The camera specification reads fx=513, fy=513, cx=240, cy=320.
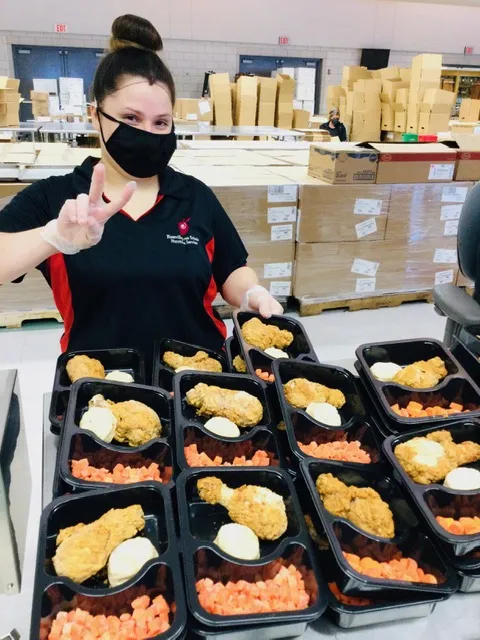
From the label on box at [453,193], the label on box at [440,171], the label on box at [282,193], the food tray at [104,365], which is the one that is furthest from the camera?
the label on box at [453,193]

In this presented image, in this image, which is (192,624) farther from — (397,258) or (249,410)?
(397,258)

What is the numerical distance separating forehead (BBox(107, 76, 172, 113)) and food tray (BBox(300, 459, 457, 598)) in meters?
1.00

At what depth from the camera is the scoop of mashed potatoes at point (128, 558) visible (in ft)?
2.56

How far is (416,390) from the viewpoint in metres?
1.15

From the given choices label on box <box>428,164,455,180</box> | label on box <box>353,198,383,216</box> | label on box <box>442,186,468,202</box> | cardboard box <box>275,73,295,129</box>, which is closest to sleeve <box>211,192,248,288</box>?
label on box <box>353,198,383,216</box>

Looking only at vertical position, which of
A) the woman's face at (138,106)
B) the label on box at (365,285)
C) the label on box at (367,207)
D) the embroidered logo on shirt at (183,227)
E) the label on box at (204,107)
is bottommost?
the label on box at (365,285)

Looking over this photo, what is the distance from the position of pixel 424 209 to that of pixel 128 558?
353 cm

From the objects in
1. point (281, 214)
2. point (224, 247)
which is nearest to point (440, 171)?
point (281, 214)

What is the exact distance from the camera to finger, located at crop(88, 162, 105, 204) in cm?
107

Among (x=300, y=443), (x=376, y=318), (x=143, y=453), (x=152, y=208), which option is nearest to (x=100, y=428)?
(x=143, y=453)

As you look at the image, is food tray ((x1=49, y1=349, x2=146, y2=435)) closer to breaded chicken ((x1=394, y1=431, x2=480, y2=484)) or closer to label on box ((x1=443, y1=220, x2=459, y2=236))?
breaded chicken ((x1=394, y1=431, x2=480, y2=484))

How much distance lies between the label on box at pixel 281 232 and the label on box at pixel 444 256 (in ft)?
4.05

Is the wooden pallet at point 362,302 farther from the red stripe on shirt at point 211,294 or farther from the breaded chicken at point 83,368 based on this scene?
the breaded chicken at point 83,368

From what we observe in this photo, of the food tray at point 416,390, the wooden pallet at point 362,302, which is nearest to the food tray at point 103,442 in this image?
the food tray at point 416,390
